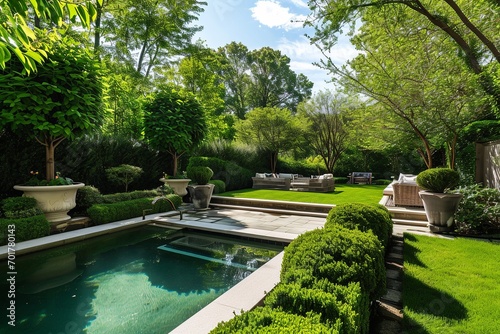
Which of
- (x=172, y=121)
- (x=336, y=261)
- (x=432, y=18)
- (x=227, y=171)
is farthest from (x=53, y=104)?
(x=227, y=171)

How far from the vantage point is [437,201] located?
5336 millimetres

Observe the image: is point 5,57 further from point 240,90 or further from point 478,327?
point 240,90

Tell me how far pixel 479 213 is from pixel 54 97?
9088 millimetres

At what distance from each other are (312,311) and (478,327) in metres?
1.74

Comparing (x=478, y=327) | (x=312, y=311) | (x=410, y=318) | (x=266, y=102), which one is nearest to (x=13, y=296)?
(x=312, y=311)

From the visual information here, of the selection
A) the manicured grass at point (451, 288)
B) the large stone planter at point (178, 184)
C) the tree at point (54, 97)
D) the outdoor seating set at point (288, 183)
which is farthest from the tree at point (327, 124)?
the tree at point (54, 97)

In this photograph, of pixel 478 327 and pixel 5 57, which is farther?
pixel 478 327

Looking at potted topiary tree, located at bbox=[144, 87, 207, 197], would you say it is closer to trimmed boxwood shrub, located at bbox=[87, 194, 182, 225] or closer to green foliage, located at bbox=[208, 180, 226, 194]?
green foliage, located at bbox=[208, 180, 226, 194]

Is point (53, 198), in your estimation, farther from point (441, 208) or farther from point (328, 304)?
point (441, 208)

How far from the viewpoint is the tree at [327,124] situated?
67.2ft

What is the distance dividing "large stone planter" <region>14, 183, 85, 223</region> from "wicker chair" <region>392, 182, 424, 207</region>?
8744 millimetres

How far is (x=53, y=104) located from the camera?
5113 millimetres

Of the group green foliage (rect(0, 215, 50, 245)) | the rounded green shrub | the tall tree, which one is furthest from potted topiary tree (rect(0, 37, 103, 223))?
the tall tree

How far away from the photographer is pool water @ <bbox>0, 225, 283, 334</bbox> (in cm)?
265
